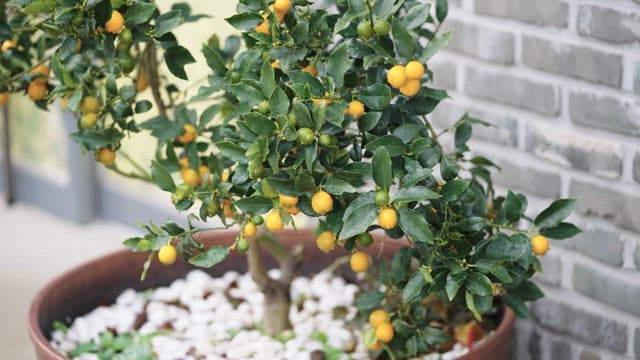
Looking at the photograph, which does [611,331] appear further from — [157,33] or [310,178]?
[157,33]

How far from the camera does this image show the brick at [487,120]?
204 cm

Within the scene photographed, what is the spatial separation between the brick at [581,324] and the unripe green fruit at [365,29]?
31.3 inches

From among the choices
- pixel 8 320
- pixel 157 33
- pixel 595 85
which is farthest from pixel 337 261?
pixel 8 320

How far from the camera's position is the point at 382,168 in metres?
1.37

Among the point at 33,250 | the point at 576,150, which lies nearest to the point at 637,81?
the point at 576,150

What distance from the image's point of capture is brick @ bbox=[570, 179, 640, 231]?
1.85 meters

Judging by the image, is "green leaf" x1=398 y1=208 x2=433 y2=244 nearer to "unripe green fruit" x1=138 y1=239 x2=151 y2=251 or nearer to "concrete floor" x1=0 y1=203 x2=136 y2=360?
"unripe green fruit" x1=138 y1=239 x2=151 y2=251

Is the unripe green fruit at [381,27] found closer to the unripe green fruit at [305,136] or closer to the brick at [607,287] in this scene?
the unripe green fruit at [305,136]

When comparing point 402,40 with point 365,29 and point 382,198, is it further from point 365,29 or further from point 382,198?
point 382,198

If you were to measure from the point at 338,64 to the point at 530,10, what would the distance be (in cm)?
61

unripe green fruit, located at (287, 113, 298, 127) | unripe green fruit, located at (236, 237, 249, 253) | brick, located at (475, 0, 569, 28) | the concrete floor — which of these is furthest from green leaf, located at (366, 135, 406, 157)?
the concrete floor

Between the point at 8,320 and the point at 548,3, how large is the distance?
5.17 feet

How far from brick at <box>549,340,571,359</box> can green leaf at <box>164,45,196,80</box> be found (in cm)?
91

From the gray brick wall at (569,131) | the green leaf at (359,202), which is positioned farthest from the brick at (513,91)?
the green leaf at (359,202)
